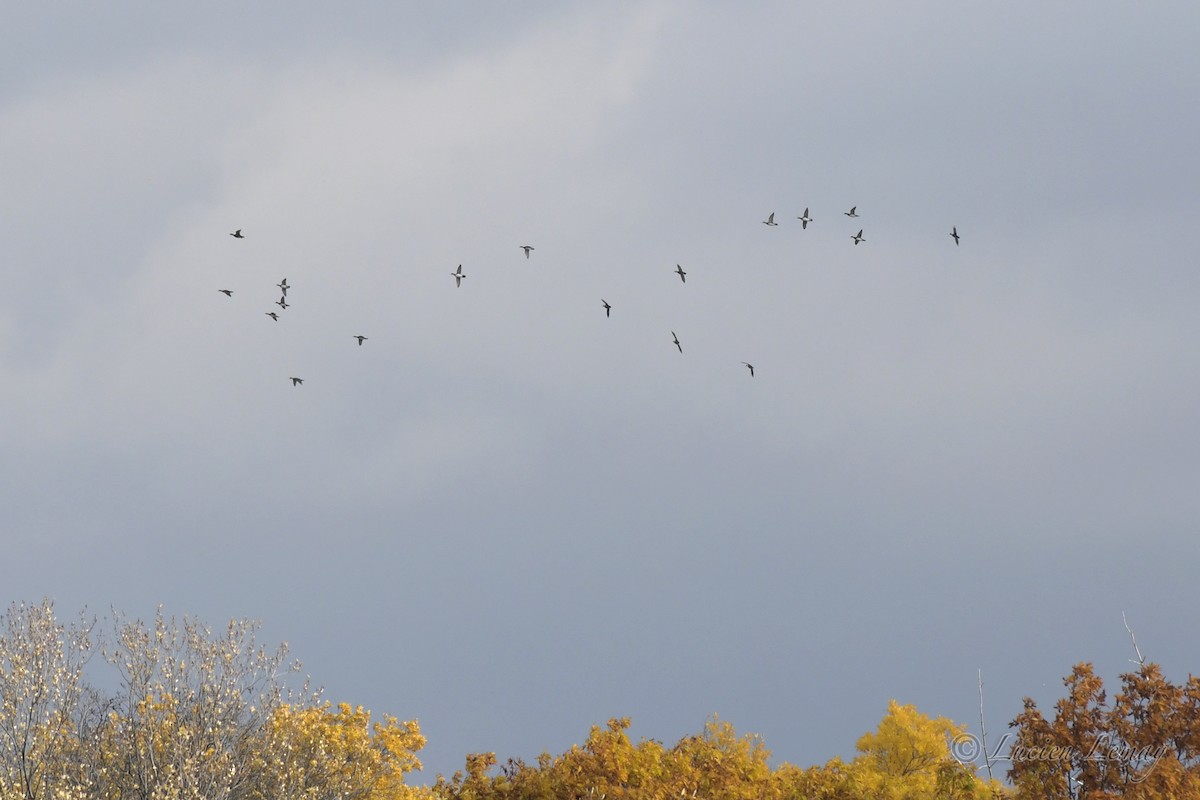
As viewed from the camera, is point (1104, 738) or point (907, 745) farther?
point (907, 745)

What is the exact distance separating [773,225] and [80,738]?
2907 cm

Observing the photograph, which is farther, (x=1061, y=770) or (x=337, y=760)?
(x=337, y=760)

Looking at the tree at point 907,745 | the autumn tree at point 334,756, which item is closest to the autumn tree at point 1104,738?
the tree at point 907,745

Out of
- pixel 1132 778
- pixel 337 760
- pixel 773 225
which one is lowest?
pixel 1132 778

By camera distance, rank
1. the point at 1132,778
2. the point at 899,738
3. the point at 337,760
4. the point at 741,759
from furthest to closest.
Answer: the point at 899,738, the point at 741,759, the point at 337,760, the point at 1132,778

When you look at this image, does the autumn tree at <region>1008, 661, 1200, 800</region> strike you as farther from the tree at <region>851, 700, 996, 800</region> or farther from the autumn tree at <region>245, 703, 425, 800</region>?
the autumn tree at <region>245, 703, 425, 800</region>

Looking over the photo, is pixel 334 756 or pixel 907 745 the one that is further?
pixel 907 745

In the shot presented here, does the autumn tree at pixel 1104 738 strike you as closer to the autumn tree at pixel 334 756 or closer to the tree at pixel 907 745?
the tree at pixel 907 745

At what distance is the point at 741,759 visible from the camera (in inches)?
1950

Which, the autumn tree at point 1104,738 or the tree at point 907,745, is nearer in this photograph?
the autumn tree at point 1104,738

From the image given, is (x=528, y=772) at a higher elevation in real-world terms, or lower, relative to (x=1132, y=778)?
higher

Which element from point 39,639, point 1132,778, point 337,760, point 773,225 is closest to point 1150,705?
point 1132,778

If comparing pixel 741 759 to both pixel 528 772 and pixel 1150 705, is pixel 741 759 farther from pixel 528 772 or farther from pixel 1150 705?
pixel 1150 705

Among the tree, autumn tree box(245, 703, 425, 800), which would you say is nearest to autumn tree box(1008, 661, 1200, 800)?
the tree
